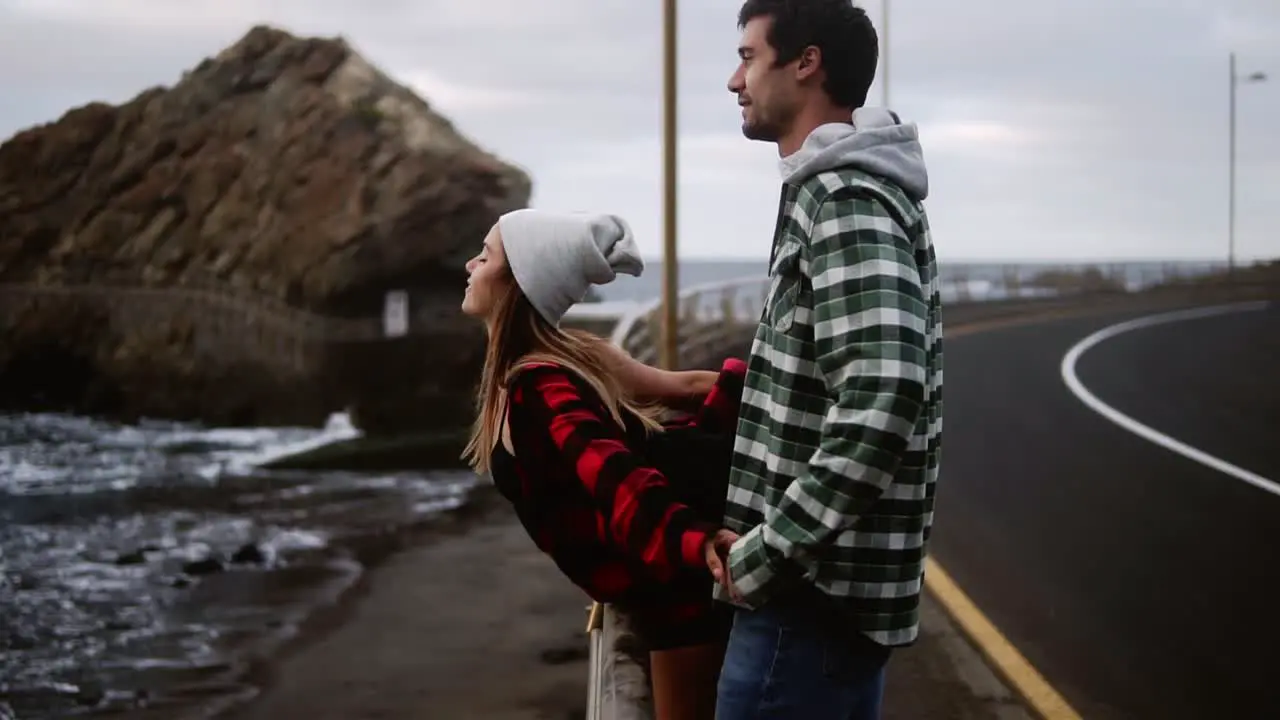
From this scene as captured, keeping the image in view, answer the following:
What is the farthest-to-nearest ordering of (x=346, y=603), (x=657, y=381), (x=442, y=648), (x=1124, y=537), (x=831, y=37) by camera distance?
(x=346, y=603) < (x=1124, y=537) < (x=442, y=648) < (x=657, y=381) < (x=831, y=37)

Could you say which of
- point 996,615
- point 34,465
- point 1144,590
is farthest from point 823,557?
point 34,465

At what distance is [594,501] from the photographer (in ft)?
8.34

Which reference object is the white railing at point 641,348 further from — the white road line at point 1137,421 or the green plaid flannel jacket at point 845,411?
the white road line at point 1137,421

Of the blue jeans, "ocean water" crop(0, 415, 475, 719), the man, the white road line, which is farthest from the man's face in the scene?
the white road line

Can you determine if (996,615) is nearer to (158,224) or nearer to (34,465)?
(34,465)

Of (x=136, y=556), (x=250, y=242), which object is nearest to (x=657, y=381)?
(x=136, y=556)

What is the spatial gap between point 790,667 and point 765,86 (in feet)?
3.07

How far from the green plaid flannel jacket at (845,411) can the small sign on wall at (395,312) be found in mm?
52279

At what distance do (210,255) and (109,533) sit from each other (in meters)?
40.5

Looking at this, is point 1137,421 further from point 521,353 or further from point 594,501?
point 594,501

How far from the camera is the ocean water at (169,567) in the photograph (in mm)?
11953

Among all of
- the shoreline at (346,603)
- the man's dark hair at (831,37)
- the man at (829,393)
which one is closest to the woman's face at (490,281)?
the man at (829,393)

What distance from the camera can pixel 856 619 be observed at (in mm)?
2393

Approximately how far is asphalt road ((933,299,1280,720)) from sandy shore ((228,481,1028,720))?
481 millimetres
